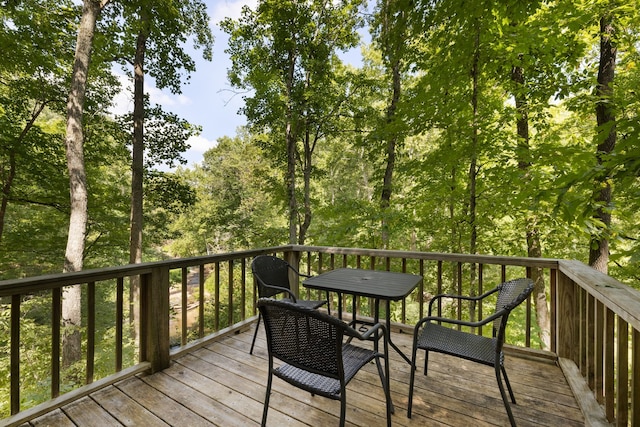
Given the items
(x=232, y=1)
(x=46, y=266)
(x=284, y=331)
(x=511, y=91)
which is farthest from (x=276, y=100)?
(x=46, y=266)

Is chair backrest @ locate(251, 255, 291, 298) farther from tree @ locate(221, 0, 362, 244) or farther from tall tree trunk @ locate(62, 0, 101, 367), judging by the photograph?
tall tree trunk @ locate(62, 0, 101, 367)

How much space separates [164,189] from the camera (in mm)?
8352

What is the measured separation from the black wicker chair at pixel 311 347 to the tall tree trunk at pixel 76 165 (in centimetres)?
634

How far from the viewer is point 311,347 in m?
1.47

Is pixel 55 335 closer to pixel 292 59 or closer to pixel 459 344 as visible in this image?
pixel 459 344

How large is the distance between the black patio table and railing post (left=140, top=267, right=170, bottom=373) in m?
1.22

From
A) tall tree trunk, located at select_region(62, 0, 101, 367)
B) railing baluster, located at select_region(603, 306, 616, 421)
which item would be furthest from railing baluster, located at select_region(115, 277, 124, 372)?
tall tree trunk, located at select_region(62, 0, 101, 367)

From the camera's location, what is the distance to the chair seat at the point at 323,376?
1444 mm

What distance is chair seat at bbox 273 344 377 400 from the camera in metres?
1.44

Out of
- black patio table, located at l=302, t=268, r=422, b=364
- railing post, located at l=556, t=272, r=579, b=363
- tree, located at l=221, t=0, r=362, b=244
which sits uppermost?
tree, located at l=221, t=0, r=362, b=244

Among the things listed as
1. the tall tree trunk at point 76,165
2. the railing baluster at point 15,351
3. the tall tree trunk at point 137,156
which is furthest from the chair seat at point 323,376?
the tall tree trunk at point 137,156

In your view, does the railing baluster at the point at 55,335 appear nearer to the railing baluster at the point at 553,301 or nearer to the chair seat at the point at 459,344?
the chair seat at the point at 459,344

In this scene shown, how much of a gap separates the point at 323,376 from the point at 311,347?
7.7 inches

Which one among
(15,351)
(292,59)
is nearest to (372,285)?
(15,351)
